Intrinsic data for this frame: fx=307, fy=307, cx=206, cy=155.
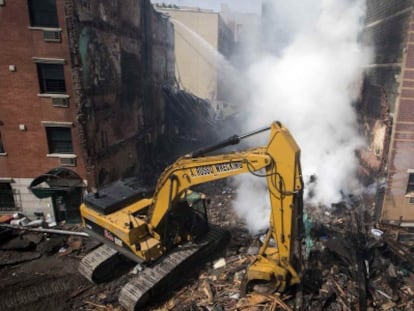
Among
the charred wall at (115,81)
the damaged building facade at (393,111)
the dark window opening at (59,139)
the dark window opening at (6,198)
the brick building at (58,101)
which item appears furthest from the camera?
the dark window opening at (6,198)

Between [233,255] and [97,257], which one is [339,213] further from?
[97,257]

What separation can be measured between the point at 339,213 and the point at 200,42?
31.3 m

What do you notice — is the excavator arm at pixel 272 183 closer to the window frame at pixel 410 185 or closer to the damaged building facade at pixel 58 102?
the damaged building facade at pixel 58 102

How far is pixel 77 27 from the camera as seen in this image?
1255 cm

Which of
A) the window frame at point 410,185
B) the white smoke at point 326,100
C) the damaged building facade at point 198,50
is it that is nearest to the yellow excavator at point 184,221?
the white smoke at point 326,100

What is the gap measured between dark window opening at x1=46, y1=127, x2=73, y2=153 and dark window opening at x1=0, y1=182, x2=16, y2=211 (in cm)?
265

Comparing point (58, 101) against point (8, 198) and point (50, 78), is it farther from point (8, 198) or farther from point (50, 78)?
point (8, 198)

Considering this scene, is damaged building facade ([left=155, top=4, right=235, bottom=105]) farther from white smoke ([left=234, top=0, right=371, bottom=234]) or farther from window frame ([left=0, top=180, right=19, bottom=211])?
window frame ([left=0, top=180, right=19, bottom=211])

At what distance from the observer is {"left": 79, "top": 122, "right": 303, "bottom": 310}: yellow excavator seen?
6.61m

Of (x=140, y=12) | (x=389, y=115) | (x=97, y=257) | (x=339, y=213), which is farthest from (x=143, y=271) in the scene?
(x=140, y=12)

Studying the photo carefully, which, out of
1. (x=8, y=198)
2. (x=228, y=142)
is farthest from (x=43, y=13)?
(x=228, y=142)

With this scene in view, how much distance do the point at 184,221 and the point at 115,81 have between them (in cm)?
984

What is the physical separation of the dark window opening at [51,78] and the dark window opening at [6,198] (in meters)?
4.74

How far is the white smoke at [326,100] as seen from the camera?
49.6ft
